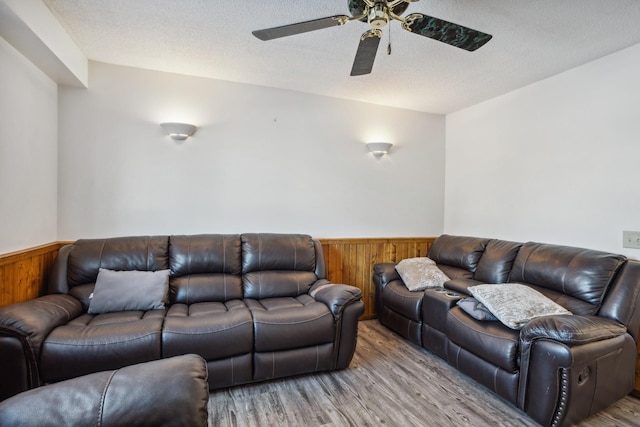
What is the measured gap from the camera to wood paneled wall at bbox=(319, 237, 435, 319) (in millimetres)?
3627

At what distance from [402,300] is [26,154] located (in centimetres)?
334

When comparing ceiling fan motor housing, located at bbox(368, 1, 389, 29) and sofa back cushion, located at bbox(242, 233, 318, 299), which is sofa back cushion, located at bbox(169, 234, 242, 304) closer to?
sofa back cushion, located at bbox(242, 233, 318, 299)

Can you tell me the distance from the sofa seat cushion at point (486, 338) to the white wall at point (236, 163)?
1595 millimetres

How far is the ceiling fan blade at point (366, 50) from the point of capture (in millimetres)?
1721

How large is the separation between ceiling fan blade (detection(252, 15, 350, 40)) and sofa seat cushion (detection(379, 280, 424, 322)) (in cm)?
237

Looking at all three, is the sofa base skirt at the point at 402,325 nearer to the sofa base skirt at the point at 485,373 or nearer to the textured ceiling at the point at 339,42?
the sofa base skirt at the point at 485,373

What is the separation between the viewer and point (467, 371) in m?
2.36

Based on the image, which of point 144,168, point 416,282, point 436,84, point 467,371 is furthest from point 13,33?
point 467,371

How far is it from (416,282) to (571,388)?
1448 millimetres

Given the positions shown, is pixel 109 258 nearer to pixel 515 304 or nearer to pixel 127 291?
pixel 127 291

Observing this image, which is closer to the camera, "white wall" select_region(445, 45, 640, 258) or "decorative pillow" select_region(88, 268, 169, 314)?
"decorative pillow" select_region(88, 268, 169, 314)

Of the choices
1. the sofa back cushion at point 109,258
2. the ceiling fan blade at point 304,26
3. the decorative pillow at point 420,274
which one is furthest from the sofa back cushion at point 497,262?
the sofa back cushion at point 109,258

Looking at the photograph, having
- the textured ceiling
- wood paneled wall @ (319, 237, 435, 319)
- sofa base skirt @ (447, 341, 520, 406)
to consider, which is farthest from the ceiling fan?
wood paneled wall @ (319, 237, 435, 319)

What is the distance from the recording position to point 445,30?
1679mm
